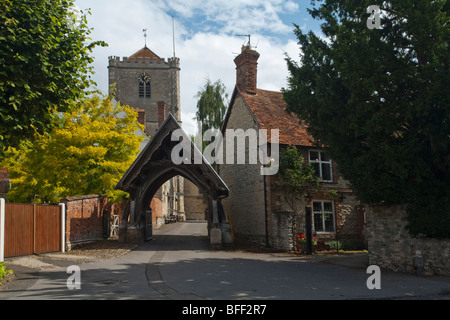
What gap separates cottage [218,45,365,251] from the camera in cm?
1991

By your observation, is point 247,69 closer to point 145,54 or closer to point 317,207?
point 317,207

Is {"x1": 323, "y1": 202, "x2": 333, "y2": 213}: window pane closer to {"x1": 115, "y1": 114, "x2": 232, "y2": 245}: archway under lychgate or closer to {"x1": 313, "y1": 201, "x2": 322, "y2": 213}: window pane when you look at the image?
{"x1": 313, "y1": 201, "x2": 322, "y2": 213}: window pane

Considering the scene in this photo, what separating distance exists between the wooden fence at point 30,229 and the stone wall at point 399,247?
12.3 metres

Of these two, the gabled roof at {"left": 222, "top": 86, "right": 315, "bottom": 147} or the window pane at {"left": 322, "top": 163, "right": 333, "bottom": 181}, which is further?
the window pane at {"left": 322, "top": 163, "right": 333, "bottom": 181}

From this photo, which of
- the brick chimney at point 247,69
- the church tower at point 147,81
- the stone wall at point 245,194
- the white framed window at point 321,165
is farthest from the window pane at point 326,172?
the church tower at point 147,81

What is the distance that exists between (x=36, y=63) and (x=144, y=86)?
2102 inches

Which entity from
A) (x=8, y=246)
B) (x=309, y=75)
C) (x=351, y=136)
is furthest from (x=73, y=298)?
(x=309, y=75)

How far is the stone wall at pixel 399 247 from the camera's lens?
1180 centimetres

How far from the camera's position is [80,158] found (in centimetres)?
1953

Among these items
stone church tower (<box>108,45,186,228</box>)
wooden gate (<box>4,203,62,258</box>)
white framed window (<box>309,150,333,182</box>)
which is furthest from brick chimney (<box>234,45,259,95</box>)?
stone church tower (<box>108,45,186,228</box>)

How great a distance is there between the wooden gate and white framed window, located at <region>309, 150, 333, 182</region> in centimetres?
1307

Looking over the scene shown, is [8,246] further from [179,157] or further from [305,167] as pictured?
[305,167]

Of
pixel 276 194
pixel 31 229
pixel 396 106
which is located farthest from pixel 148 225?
pixel 396 106

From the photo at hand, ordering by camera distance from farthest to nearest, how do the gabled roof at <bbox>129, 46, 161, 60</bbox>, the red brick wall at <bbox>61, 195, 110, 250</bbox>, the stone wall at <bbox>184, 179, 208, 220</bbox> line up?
1. the gabled roof at <bbox>129, 46, 161, 60</bbox>
2. the stone wall at <bbox>184, 179, 208, 220</bbox>
3. the red brick wall at <bbox>61, 195, 110, 250</bbox>
